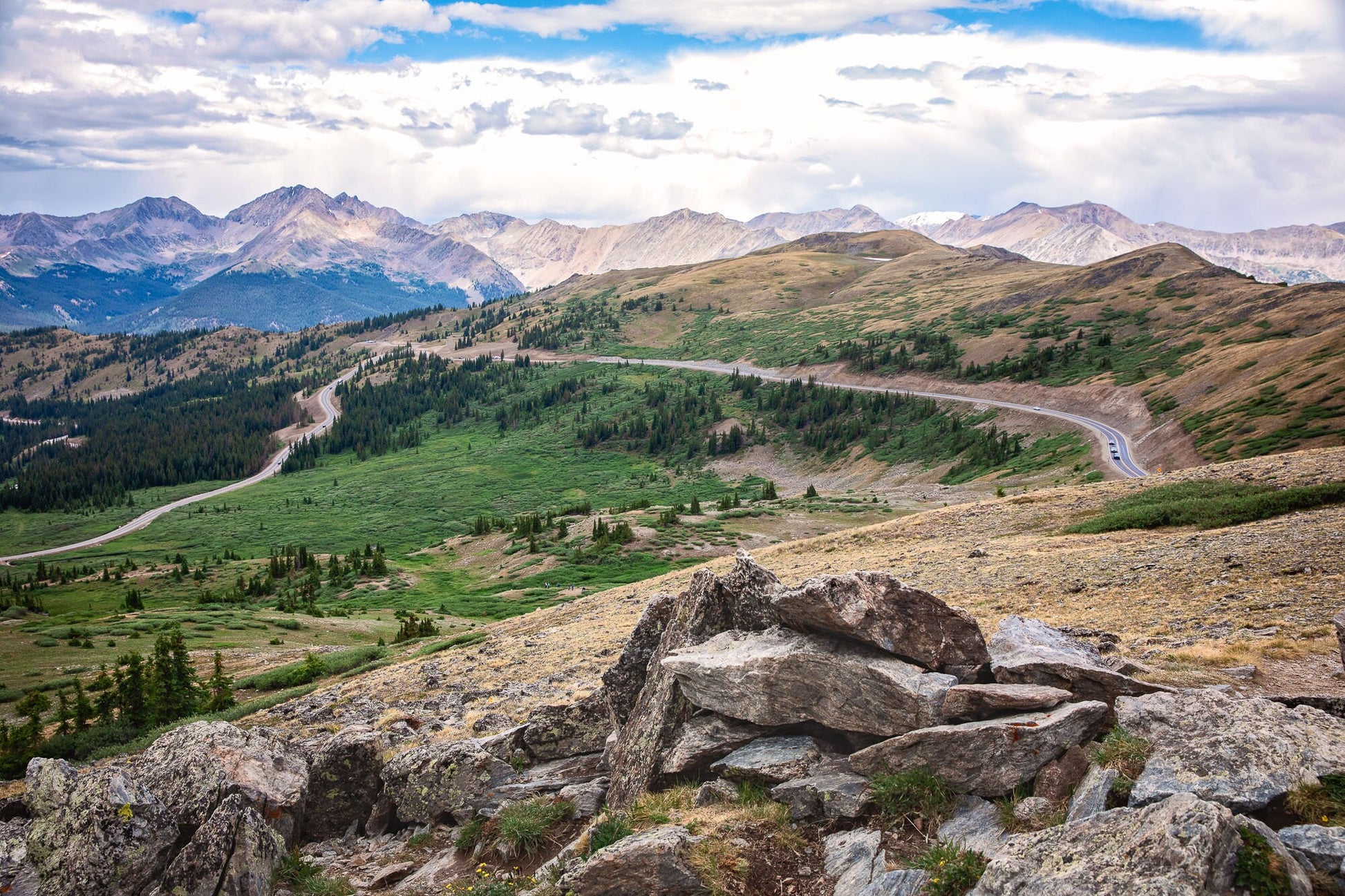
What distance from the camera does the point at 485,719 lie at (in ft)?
64.8

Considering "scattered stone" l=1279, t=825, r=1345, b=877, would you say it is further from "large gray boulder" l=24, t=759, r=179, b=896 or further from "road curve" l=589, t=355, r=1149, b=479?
"road curve" l=589, t=355, r=1149, b=479

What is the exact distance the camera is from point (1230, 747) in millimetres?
9148

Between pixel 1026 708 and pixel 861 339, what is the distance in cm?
17413

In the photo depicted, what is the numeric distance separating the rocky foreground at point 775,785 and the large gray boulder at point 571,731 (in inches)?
1.9

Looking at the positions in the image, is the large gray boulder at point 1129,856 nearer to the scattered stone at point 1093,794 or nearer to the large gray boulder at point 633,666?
the scattered stone at point 1093,794

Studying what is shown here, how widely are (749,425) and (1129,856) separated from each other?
136 metres

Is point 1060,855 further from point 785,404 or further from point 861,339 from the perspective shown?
point 861,339

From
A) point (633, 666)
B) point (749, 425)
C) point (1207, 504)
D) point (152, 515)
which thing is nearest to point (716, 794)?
point (633, 666)

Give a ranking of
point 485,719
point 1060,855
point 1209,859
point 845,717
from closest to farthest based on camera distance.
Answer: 1. point 1209,859
2. point 1060,855
3. point 845,717
4. point 485,719

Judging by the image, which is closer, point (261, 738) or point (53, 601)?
point (261, 738)

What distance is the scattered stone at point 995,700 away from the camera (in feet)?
36.1

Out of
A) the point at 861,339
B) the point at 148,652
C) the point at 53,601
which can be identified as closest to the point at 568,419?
the point at 861,339

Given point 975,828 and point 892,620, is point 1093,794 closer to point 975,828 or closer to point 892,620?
point 975,828

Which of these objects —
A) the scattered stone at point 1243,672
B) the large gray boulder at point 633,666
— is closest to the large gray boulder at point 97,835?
the large gray boulder at point 633,666
